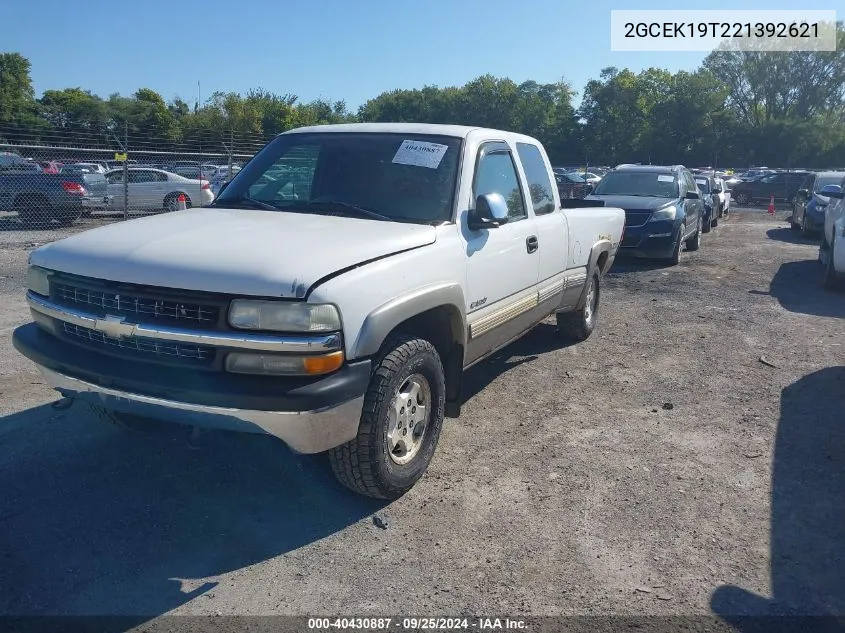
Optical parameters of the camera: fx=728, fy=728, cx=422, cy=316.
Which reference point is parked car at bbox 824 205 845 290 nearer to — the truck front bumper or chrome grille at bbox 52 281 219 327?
the truck front bumper

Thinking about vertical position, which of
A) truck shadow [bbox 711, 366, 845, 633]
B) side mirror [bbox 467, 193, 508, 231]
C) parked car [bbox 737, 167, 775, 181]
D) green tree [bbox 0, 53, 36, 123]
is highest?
green tree [bbox 0, 53, 36, 123]

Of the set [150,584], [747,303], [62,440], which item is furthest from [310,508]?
[747,303]

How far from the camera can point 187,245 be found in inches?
134

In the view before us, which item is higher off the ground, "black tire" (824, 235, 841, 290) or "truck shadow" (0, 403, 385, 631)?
"black tire" (824, 235, 841, 290)

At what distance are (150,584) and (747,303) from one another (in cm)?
815

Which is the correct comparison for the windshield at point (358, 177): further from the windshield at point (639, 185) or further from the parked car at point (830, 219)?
Result: the windshield at point (639, 185)

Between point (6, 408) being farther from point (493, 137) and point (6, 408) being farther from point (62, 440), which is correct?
point (493, 137)

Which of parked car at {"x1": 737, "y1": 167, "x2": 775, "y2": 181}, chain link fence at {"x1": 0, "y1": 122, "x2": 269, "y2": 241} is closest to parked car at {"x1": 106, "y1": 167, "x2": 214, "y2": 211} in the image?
chain link fence at {"x1": 0, "y1": 122, "x2": 269, "y2": 241}

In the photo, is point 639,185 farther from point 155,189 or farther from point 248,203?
point 155,189

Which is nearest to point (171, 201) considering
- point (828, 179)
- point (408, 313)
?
point (408, 313)

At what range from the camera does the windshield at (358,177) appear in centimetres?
431

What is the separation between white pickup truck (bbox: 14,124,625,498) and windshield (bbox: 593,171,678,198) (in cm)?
855

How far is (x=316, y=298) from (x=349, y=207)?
52.2 inches

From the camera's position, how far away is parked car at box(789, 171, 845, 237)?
1582cm
